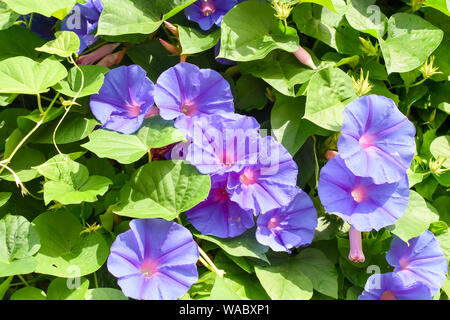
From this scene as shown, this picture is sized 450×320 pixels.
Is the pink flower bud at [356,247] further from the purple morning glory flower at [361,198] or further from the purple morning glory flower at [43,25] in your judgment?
the purple morning glory flower at [43,25]

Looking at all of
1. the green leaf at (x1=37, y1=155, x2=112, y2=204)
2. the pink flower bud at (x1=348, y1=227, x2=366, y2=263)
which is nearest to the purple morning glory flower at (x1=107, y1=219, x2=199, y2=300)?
the green leaf at (x1=37, y1=155, x2=112, y2=204)

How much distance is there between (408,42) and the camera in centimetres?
128

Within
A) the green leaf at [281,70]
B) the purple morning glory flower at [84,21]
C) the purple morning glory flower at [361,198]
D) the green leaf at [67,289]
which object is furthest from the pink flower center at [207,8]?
the green leaf at [67,289]

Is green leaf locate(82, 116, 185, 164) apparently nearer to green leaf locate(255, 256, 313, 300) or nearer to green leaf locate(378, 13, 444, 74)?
green leaf locate(255, 256, 313, 300)

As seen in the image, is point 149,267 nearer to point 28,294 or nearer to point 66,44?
point 28,294

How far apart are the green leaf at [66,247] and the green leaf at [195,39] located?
19.2 inches

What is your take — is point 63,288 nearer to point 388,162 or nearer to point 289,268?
point 289,268

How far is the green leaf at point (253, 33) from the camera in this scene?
47.8 inches

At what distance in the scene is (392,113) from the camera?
1170mm

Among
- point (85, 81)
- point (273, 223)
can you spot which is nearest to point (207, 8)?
point (85, 81)

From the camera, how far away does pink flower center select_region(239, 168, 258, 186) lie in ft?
3.89

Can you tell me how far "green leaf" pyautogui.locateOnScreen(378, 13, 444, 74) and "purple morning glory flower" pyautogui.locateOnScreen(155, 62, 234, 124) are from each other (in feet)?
Result: 1.30

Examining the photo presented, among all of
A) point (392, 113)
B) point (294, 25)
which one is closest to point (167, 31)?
point (294, 25)

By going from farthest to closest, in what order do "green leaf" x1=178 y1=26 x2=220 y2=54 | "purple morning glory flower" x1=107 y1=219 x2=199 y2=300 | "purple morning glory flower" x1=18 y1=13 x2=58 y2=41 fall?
"purple morning glory flower" x1=18 y1=13 x2=58 y2=41, "green leaf" x1=178 y1=26 x2=220 y2=54, "purple morning glory flower" x1=107 y1=219 x2=199 y2=300
